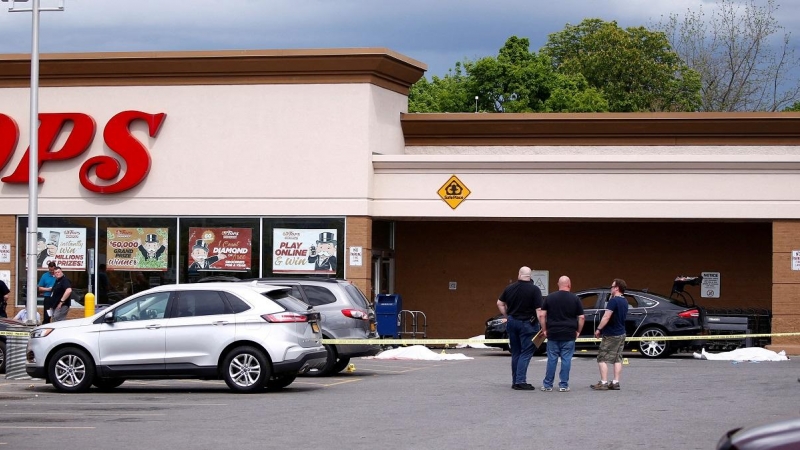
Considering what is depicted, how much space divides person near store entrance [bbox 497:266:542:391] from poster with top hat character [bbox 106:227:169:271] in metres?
12.1

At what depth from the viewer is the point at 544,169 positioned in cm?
2753

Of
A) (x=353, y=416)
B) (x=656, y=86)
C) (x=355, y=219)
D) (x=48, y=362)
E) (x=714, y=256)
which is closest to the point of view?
(x=353, y=416)

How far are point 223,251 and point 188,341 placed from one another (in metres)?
10.8

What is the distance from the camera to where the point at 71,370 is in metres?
17.5

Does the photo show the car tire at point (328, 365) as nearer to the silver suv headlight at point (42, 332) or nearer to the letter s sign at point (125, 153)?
the silver suv headlight at point (42, 332)

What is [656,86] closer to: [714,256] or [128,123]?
[714,256]

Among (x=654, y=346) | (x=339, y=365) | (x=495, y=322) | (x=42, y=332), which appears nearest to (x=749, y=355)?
(x=654, y=346)

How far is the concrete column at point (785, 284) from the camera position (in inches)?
1054

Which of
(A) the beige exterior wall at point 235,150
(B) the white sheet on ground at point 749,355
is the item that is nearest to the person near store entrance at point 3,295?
(A) the beige exterior wall at point 235,150

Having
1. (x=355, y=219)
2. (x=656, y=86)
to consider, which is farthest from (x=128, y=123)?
(x=656, y=86)

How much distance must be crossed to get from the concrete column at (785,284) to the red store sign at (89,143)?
14297 mm

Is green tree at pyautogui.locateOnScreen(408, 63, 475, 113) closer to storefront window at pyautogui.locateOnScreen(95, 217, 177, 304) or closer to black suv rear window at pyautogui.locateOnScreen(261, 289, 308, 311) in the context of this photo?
storefront window at pyautogui.locateOnScreen(95, 217, 177, 304)

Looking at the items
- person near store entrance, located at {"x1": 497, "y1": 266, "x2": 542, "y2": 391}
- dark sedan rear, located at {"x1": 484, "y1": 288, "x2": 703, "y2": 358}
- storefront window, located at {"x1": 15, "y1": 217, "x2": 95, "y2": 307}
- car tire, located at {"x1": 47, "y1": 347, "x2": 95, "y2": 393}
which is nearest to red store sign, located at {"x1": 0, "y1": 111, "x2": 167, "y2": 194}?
storefront window, located at {"x1": 15, "y1": 217, "x2": 95, "y2": 307}

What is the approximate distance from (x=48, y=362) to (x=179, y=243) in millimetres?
10449
